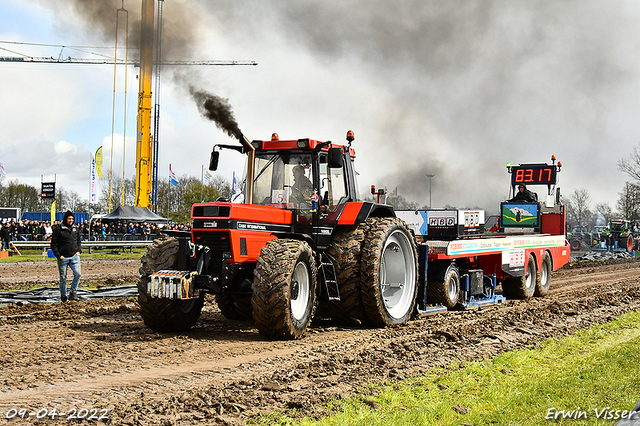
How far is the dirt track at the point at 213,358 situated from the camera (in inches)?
199

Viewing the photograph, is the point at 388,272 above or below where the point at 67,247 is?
below

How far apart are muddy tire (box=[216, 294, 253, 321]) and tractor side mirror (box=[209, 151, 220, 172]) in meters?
1.89

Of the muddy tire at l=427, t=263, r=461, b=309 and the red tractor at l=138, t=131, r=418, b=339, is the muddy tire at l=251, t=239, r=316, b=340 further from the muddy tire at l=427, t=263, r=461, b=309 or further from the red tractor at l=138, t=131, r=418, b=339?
the muddy tire at l=427, t=263, r=461, b=309

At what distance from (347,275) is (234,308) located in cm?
201

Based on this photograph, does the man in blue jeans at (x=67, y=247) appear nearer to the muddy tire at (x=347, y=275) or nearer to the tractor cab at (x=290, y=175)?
the tractor cab at (x=290, y=175)

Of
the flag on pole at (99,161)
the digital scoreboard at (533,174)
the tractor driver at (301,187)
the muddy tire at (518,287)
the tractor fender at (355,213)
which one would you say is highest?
the flag on pole at (99,161)

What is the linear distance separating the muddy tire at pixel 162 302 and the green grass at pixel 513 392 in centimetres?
378

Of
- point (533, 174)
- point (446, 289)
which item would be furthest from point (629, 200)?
point (446, 289)

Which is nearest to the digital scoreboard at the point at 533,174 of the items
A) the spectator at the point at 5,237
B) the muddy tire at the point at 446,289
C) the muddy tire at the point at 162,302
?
the muddy tire at the point at 446,289

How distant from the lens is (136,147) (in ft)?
123

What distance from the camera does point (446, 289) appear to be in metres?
11.3

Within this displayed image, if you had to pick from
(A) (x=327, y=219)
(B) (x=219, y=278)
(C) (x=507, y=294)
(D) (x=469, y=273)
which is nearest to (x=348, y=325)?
(A) (x=327, y=219)

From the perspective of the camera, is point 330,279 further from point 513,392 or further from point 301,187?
point 513,392

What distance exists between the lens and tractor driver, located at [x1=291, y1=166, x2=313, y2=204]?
9.16 metres
